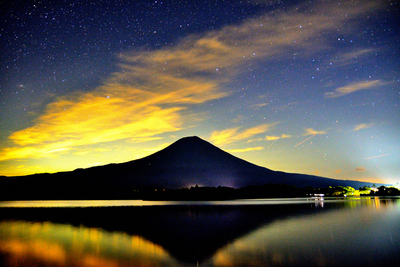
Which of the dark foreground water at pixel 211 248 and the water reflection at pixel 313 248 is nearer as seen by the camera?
the water reflection at pixel 313 248

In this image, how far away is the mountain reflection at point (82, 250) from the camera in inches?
389

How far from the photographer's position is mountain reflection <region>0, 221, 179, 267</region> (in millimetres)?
9891

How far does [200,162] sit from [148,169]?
29999 mm

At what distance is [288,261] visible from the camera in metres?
9.41

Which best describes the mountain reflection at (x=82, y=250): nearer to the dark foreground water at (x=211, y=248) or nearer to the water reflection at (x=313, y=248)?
the dark foreground water at (x=211, y=248)

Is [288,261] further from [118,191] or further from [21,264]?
[118,191]

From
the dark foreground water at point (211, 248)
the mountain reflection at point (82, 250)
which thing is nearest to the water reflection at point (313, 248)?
the dark foreground water at point (211, 248)

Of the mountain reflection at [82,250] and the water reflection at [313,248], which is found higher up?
the mountain reflection at [82,250]

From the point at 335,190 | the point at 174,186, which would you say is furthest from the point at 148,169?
the point at 335,190

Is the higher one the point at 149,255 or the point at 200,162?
the point at 200,162

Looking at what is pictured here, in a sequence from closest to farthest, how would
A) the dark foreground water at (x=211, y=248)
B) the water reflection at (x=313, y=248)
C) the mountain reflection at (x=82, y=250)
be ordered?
the water reflection at (x=313, y=248), the dark foreground water at (x=211, y=248), the mountain reflection at (x=82, y=250)

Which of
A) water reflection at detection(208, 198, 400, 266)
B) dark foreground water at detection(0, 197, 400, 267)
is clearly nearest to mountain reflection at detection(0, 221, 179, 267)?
dark foreground water at detection(0, 197, 400, 267)

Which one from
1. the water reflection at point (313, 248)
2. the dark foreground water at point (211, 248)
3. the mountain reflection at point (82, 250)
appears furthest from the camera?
the mountain reflection at point (82, 250)

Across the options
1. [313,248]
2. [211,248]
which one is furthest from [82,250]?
[313,248]
